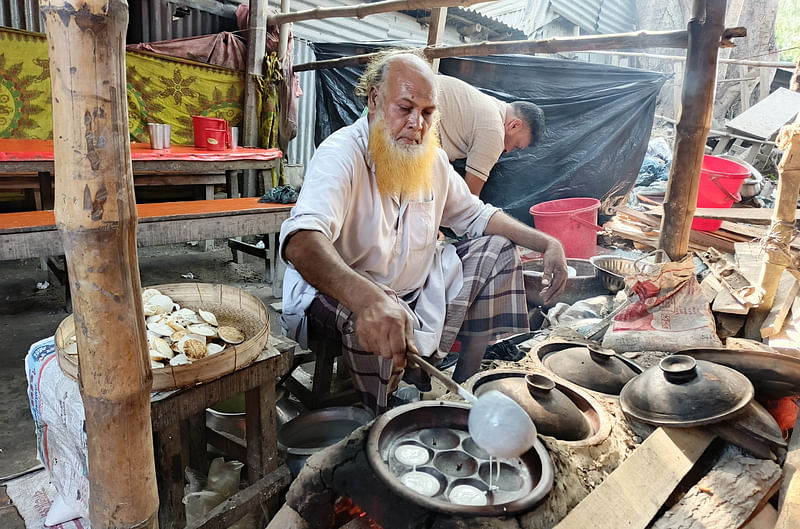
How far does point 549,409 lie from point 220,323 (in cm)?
156

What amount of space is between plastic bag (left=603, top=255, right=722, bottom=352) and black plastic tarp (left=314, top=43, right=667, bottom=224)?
10.6 feet

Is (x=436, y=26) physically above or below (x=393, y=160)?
above

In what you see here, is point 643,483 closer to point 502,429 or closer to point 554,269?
point 502,429

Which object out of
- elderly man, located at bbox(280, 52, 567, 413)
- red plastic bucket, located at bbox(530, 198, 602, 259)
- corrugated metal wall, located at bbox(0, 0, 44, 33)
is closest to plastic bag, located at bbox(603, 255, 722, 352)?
elderly man, located at bbox(280, 52, 567, 413)

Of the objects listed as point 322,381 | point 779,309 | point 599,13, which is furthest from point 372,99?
point 599,13

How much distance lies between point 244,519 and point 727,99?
47.8ft

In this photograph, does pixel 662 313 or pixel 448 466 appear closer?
pixel 448 466

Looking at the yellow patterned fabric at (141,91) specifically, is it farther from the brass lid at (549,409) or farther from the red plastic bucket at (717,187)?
the red plastic bucket at (717,187)

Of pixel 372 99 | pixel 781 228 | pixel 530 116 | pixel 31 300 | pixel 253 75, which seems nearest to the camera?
pixel 372 99

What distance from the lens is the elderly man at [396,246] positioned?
2320mm

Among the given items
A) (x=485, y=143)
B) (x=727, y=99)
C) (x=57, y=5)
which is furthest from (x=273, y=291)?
(x=727, y=99)

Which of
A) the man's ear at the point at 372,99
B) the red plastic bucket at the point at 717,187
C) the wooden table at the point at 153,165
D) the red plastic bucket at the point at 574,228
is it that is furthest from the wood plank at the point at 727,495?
the wooden table at the point at 153,165

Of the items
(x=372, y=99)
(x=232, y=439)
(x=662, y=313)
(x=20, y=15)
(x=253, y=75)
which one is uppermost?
(x=20, y=15)

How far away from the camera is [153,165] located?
4828 mm
